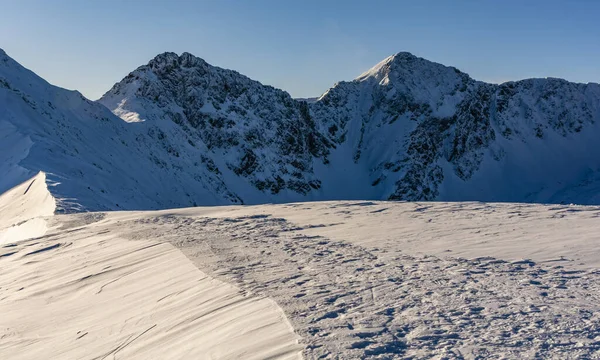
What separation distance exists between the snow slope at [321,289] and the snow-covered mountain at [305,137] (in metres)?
16.8

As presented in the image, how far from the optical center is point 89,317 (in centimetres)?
841

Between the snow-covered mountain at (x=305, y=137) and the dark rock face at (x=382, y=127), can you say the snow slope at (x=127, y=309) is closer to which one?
the snow-covered mountain at (x=305, y=137)

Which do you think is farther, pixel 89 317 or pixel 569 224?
pixel 569 224

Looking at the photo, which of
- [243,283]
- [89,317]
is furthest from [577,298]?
[89,317]

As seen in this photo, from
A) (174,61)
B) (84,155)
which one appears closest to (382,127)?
(174,61)

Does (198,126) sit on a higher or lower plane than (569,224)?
higher

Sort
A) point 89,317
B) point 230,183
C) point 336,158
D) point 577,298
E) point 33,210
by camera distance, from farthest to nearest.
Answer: point 336,158, point 230,183, point 33,210, point 89,317, point 577,298

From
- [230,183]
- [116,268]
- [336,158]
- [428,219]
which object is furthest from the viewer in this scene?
[336,158]

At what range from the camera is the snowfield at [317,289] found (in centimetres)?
581

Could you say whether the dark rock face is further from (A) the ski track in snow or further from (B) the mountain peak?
(A) the ski track in snow

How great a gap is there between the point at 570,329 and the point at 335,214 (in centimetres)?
1108

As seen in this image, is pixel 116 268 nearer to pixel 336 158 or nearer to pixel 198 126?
pixel 198 126

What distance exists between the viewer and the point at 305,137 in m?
90.5

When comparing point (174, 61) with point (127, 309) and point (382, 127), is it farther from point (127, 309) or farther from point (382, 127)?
point (127, 309)
